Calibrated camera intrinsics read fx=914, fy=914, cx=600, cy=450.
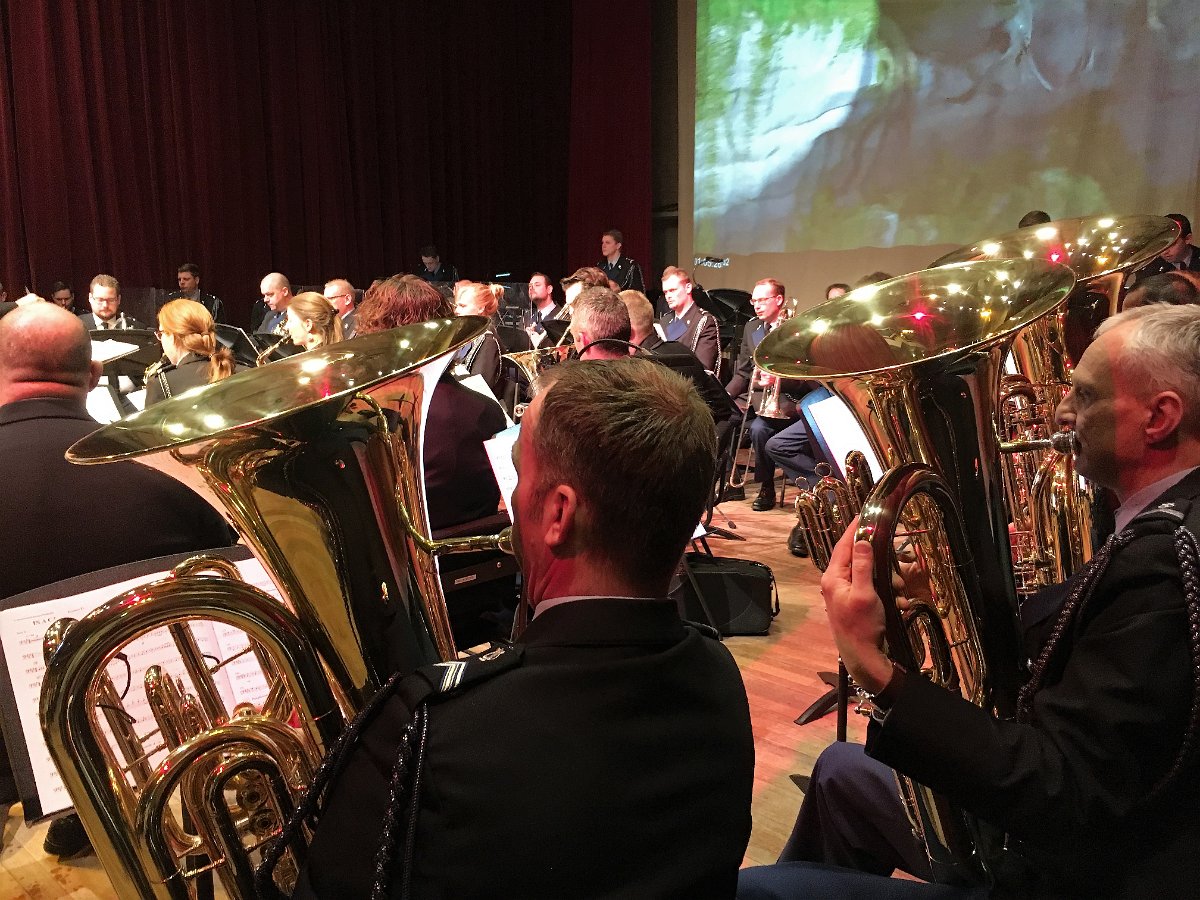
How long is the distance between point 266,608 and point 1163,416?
1.22 metres

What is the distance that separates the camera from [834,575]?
1.22 metres

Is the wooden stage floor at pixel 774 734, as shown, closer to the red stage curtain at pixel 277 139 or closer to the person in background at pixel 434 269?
the person in background at pixel 434 269

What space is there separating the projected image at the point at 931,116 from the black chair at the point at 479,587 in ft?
19.5

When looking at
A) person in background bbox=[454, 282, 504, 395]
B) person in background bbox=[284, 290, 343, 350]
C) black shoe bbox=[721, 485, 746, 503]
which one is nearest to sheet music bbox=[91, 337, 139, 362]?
person in background bbox=[284, 290, 343, 350]

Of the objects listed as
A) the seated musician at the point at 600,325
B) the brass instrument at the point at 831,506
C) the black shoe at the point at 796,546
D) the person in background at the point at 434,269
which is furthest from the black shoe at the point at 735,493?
the person in background at the point at 434,269

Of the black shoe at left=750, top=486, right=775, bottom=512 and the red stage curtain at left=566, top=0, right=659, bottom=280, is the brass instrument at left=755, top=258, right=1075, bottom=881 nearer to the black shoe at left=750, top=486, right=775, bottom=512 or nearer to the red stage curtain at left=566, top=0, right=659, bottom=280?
the black shoe at left=750, top=486, right=775, bottom=512

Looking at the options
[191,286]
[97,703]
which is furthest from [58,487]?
[191,286]

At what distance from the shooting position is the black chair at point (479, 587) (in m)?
2.64

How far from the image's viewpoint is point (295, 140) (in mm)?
9812

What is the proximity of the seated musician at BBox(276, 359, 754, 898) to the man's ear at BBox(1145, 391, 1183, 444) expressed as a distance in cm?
Answer: 68

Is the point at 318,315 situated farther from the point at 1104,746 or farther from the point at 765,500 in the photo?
the point at 1104,746

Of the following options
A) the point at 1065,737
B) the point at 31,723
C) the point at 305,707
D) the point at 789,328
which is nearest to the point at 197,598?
the point at 305,707

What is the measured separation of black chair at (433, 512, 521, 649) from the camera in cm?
264

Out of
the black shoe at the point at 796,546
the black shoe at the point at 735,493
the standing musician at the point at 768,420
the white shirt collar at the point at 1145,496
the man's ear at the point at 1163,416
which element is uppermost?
the man's ear at the point at 1163,416
